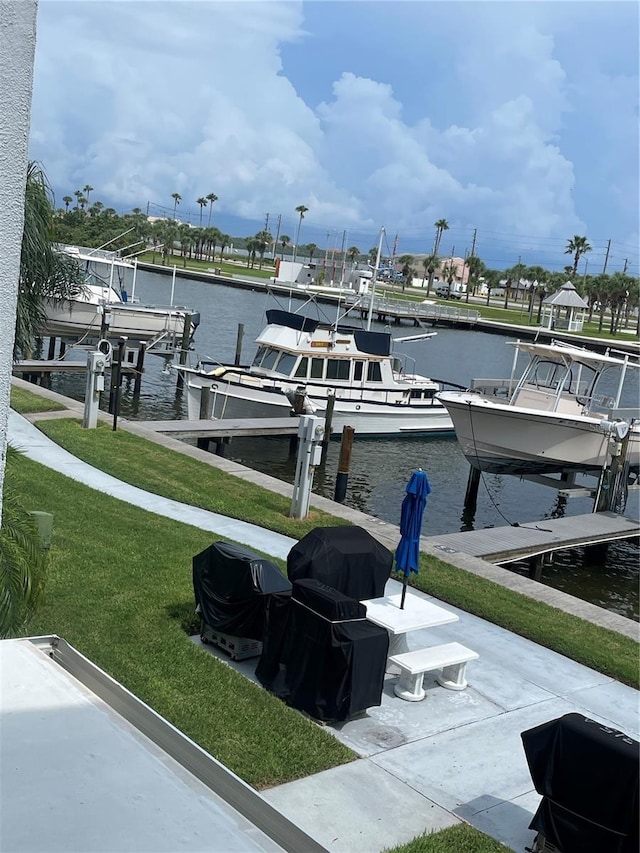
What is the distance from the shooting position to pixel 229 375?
1101 inches

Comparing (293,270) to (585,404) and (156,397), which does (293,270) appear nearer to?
(156,397)

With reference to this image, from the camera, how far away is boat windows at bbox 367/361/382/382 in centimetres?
2947

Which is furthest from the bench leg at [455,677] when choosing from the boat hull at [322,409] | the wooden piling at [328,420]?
the boat hull at [322,409]

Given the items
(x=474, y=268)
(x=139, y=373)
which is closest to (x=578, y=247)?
(x=474, y=268)

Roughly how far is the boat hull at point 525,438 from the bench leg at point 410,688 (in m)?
15.6

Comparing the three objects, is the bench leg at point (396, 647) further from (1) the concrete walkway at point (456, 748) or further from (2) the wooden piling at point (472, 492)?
(2) the wooden piling at point (472, 492)

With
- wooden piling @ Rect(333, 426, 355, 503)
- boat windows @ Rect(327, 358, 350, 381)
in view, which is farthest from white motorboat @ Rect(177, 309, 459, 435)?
wooden piling @ Rect(333, 426, 355, 503)

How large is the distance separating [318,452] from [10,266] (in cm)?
1096

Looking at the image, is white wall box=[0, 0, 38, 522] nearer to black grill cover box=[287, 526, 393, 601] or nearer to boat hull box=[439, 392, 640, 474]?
black grill cover box=[287, 526, 393, 601]

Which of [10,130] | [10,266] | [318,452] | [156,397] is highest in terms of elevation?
[10,130]

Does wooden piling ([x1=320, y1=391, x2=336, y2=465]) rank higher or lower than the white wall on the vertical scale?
lower

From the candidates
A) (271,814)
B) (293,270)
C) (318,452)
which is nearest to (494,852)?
(271,814)

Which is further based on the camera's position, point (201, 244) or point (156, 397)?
point (201, 244)

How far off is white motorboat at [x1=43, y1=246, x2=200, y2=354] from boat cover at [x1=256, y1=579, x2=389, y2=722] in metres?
30.3
